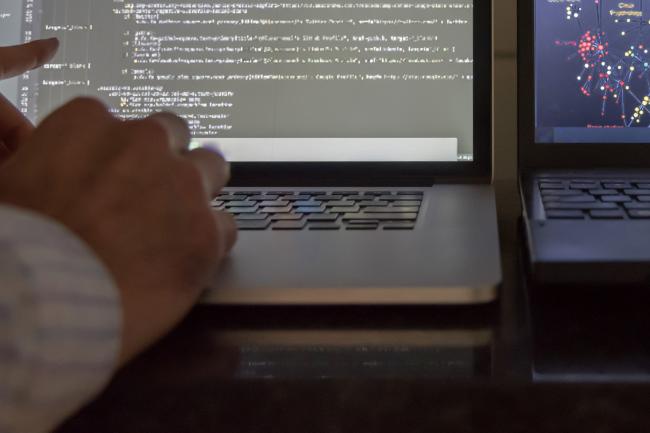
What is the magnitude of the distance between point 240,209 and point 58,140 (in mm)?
215

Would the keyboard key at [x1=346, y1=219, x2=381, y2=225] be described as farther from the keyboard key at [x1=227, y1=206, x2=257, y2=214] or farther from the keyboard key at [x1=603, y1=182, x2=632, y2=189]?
Answer: the keyboard key at [x1=603, y1=182, x2=632, y2=189]

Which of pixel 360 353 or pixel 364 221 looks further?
pixel 364 221

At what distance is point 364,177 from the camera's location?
0.66 m

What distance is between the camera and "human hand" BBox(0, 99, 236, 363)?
32 centimetres

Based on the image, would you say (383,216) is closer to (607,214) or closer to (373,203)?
(373,203)

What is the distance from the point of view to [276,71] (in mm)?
662

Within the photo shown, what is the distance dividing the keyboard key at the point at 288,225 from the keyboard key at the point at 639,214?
237 mm

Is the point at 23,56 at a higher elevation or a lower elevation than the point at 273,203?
higher

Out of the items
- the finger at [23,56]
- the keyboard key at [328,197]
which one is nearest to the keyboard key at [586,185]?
the keyboard key at [328,197]

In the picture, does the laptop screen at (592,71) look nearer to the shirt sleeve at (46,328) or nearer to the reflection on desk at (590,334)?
the reflection on desk at (590,334)

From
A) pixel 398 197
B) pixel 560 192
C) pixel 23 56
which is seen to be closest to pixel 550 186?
pixel 560 192

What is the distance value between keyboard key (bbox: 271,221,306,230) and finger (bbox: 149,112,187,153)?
11 centimetres

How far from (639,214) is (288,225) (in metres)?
0.25

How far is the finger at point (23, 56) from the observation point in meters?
0.52
